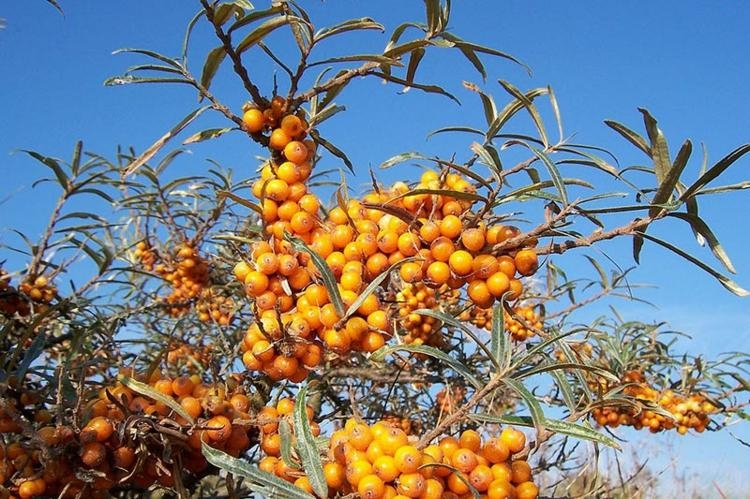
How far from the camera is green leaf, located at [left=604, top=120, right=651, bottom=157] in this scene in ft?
4.23

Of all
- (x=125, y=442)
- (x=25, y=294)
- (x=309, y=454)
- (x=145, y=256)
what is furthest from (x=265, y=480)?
(x=145, y=256)

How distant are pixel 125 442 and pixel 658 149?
48.7 inches

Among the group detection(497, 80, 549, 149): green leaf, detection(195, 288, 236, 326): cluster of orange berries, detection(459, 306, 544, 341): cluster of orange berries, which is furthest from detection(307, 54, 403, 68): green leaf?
detection(195, 288, 236, 326): cluster of orange berries

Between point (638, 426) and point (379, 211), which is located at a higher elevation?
point (638, 426)

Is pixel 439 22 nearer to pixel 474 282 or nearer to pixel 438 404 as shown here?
pixel 474 282

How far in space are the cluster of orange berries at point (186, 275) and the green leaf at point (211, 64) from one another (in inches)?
74.2

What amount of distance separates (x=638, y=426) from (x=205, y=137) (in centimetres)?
247

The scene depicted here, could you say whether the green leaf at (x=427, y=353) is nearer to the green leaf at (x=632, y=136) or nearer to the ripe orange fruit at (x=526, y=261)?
the ripe orange fruit at (x=526, y=261)

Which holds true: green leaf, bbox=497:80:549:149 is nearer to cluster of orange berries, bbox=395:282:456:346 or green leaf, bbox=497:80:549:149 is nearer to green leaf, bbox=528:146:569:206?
green leaf, bbox=528:146:569:206

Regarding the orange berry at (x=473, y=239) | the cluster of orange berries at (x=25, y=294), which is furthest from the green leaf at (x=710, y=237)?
the cluster of orange berries at (x=25, y=294)

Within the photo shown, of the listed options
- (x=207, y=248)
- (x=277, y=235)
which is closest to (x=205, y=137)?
(x=277, y=235)

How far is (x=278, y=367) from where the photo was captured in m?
1.23

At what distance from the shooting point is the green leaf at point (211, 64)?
4.35ft

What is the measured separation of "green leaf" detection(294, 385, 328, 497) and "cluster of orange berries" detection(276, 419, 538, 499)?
0.13 feet
